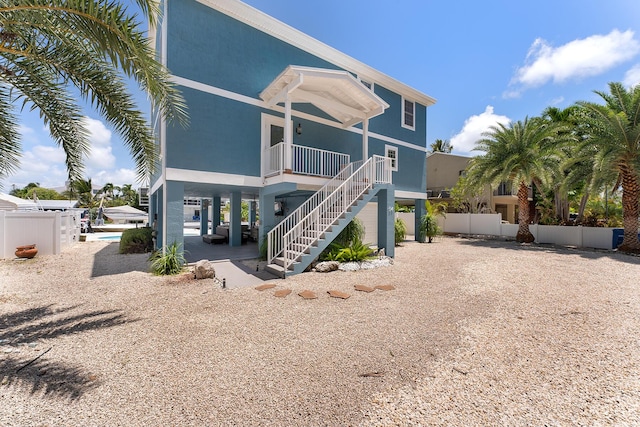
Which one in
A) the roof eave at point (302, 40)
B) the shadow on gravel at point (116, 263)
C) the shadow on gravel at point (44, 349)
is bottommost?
the shadow on gravel at point (44, 349)

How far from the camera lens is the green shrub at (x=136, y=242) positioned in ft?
38.3

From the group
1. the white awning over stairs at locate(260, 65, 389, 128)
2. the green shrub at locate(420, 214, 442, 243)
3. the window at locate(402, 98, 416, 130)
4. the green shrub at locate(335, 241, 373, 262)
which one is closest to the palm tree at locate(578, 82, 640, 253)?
the green shrub at locate(420, 214, 442, 243)

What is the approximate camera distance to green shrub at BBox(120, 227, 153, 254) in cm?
1166

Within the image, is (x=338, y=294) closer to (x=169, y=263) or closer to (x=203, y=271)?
(x=203, y=271)

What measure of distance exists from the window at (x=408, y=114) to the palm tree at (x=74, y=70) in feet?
42.8

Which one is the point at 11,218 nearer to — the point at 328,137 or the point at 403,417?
the point at 328,137

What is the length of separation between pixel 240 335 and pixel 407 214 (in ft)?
57.8

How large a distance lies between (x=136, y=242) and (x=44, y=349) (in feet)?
30.8

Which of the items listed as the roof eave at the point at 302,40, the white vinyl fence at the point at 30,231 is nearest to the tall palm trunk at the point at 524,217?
the roof eave at the point at 302,40

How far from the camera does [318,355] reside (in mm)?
3564

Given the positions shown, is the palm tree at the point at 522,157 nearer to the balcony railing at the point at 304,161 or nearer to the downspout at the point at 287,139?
the balcony railing at the point at 304,161

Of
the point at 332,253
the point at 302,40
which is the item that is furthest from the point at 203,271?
the point at 302,40

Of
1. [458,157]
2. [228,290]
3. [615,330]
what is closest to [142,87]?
[228,290]

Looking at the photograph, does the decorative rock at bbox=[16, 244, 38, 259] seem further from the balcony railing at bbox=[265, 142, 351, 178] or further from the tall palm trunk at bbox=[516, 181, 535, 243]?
the tall palm trunk at bbox=[516, 181, 535, 243]
